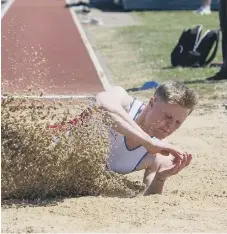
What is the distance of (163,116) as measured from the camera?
5.01 m

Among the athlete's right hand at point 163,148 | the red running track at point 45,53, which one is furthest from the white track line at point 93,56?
the athlete's right hand at point 163,148

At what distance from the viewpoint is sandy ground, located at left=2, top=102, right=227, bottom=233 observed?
428 centimetres

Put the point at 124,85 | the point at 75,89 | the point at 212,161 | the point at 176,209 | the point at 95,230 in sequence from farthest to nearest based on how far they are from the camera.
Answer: the point at 124,85, the point at 75,89, the point at 212,161, the point at 176,209, the point at 95,230

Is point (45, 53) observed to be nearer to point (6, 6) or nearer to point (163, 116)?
point (6, 6)

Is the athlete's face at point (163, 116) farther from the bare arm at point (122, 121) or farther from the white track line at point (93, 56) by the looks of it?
the white track line at point (93, 56)

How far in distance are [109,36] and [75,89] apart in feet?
24.8

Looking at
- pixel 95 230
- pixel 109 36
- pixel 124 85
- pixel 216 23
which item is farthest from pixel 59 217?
pixel 216 23

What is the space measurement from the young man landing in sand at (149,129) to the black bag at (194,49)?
677 cm

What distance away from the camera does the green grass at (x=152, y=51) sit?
1085 centimetres

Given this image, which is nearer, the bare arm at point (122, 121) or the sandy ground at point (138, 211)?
the sandy ground at point (138, 211)

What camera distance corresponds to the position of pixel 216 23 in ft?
62.6

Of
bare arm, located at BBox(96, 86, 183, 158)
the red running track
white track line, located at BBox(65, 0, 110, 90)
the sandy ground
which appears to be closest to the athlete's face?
bare arm, located at BBox(96, 86, 183, 158)

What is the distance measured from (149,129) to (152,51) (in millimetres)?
9196

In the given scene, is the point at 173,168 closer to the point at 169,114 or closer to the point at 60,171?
the point at 169,114
